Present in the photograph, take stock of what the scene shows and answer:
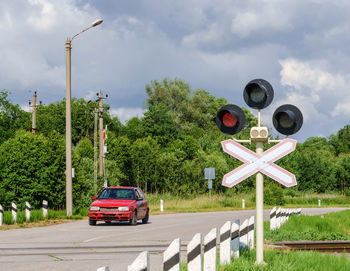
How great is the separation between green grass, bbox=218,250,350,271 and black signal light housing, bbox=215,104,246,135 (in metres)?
1.99

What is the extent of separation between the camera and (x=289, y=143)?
28.3 ft

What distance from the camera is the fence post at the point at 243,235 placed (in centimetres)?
1096

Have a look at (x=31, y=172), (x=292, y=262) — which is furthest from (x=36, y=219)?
(x=292, y=262)

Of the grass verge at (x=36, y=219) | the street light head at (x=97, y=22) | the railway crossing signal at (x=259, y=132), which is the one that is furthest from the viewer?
the street light head at (x=97, y=22)

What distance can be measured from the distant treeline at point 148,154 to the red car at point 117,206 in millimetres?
9896

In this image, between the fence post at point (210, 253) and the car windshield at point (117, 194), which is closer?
the fence post at point (210, 253)

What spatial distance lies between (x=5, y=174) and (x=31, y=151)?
6.05 feet

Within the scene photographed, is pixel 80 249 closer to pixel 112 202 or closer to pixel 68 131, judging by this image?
pixel 112 202

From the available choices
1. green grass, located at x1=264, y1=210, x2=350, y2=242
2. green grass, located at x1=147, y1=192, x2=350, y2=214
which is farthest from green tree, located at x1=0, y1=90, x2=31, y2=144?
green grass, located at x1=264, y1=210, x2=350, y2=242

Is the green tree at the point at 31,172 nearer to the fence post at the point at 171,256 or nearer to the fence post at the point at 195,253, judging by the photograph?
the fence post at the point at 195,253

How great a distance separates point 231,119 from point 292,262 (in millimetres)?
2687

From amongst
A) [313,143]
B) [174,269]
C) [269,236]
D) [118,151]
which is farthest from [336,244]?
[313,143]

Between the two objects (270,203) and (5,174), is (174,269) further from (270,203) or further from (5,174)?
(270,203)

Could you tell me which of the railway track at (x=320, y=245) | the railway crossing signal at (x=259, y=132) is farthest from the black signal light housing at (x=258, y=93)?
the railway track at (x=320, y=245)
